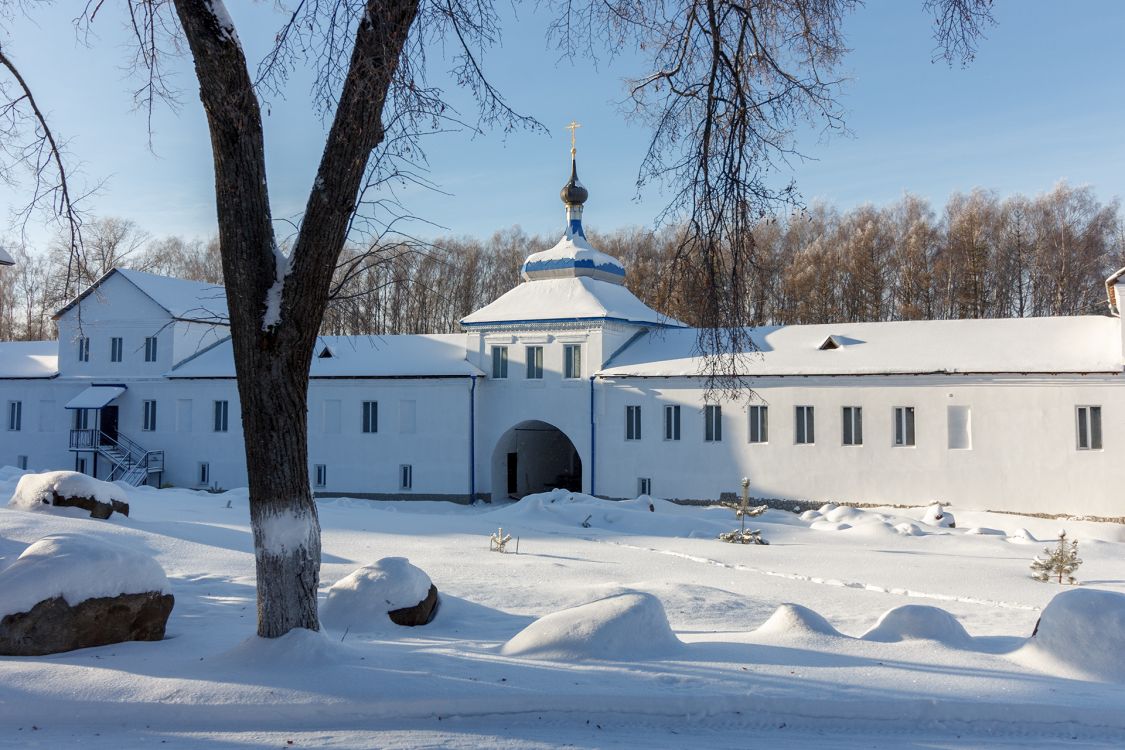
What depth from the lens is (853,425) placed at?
2566cm

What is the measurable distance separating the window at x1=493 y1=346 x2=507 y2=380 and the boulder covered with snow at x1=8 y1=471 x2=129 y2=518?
55.4 ft

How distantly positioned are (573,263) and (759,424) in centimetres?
928

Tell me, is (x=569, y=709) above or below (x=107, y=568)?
below

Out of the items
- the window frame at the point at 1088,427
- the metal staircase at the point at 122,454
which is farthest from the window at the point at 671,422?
the metal staircase at the point at 122,454

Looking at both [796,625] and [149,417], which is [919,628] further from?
[149,417]

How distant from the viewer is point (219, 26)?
263 inches

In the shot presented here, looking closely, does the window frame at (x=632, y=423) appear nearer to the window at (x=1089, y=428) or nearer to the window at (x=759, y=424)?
the window at (x=759, y=424)

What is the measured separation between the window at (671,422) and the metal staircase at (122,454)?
59.7 feet

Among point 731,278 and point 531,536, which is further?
point 531,536

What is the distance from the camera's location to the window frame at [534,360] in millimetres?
30031

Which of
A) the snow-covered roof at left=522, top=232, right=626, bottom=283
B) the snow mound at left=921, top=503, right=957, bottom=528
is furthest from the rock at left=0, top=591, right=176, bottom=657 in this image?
the snow-covered roof at left=522, top=232, right=626, bottom=283

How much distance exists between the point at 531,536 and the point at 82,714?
37.8ft

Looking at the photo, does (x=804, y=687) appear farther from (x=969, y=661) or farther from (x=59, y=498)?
(x=59, y=498)

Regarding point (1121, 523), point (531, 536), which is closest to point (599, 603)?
point (531, 536)
